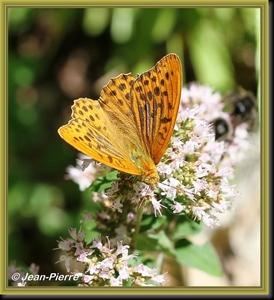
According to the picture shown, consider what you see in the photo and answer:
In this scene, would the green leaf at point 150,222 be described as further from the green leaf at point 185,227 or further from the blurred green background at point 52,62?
the blurred green background at point 52,62

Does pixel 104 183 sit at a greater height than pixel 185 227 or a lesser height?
greater

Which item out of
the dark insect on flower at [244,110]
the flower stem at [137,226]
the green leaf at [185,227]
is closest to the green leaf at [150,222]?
the flower stem at [137,226]

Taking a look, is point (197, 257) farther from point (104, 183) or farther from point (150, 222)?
point (104, 183)

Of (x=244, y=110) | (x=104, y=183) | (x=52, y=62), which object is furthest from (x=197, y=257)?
(x=52, y=62)

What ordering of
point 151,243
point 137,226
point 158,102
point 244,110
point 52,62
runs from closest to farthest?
point 158,102 < point 137,226 < point 151,243 < point 244,110 < point 52,62

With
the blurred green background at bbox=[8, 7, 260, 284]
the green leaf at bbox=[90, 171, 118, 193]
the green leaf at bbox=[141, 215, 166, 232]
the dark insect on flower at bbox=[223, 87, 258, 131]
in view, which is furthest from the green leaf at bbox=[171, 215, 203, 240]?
the blurred green background at bbox=[8, 7, 260, 284]
